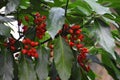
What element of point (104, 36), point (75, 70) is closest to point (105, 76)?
point (75, 70)

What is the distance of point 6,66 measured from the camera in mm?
782

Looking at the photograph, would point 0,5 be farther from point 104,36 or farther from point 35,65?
point 104,36

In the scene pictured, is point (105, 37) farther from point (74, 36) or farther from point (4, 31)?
point (4, 31)

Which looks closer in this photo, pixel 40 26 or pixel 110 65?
pixel 40 26

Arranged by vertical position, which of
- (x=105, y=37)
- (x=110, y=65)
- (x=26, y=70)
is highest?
(x=105, y=37)

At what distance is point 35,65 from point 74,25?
0.50 ft

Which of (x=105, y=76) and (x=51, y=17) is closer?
(x=51, y=17)

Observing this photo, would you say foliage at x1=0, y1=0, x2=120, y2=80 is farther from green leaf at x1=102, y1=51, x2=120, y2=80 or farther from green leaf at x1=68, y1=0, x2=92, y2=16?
green leaf at x1=102, y1=51, x2=120, y2=80

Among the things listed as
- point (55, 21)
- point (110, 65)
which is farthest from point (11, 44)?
point (110, 65)

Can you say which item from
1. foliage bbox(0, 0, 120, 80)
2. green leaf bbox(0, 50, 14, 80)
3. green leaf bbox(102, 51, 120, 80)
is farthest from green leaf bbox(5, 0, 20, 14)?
green leaf bbox(102, 51, 120, 80)

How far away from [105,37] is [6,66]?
Answer: 272 mm

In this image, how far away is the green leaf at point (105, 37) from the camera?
0.68 meters

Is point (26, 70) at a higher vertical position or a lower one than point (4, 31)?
lower

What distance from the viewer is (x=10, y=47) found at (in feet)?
2.67
